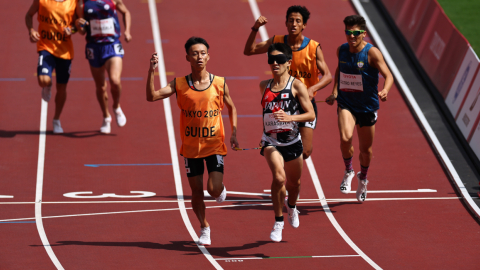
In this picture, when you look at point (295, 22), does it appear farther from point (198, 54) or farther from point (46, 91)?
point (46, 91)

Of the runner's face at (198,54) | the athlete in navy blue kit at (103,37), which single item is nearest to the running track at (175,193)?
the athlete in navy blue kit at (103,37)

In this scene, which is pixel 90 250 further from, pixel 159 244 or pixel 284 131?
pixel 284 131

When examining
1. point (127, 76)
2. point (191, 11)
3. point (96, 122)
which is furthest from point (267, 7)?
point (96, 122)

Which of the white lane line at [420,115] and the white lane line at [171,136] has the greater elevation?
the white lane line at [420,115]

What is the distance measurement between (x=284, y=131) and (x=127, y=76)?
26.6 feet

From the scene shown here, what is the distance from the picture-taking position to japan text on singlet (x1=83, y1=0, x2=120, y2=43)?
13133 millimetres

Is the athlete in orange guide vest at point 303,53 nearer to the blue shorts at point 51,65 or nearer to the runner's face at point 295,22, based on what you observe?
the runner's face at point 295,22

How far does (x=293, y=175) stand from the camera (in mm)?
9047

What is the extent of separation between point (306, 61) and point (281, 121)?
201 cm

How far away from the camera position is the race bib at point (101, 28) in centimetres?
1318

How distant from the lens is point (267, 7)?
20.1 meters

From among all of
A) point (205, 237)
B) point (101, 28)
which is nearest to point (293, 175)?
point (205, 237)

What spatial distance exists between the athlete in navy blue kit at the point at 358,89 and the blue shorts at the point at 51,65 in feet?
17.7

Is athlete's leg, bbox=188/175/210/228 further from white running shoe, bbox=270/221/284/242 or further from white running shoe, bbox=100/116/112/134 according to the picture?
white running shoe, bbox=100/116/112/134
